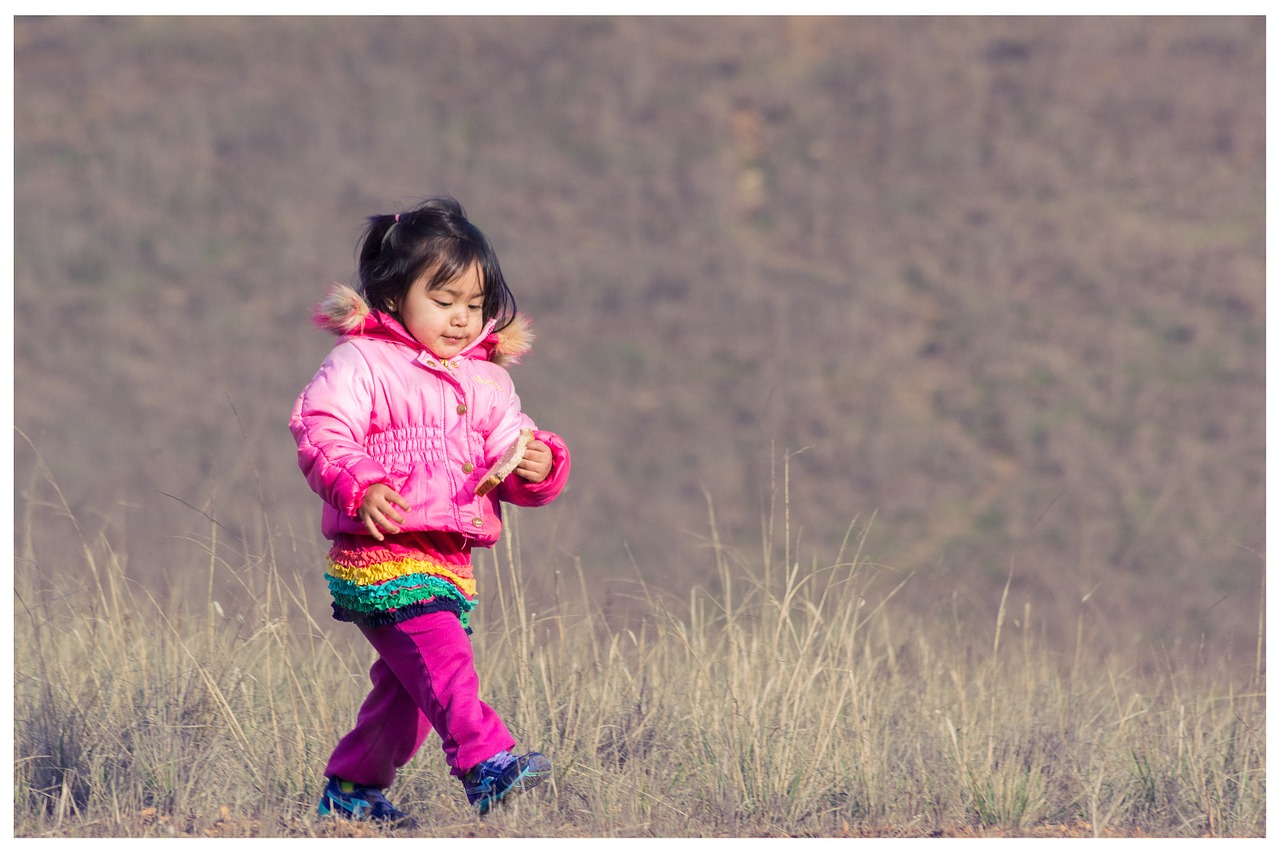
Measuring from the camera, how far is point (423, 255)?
9.52ft

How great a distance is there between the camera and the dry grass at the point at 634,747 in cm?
314

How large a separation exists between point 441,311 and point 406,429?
0.25 m

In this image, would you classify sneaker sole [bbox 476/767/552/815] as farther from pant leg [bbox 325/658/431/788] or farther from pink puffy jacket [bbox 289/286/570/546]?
pink puffy jacket [bbox 289/286/570/546]

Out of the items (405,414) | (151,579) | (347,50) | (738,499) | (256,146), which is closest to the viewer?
(405,414)

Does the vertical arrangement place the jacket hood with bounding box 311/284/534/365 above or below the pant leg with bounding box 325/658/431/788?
above

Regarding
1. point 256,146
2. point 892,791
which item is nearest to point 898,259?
point 256,146

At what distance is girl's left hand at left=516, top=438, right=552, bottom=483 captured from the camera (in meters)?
2.85

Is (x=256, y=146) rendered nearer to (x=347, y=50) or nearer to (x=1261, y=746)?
(x=347, y=50)

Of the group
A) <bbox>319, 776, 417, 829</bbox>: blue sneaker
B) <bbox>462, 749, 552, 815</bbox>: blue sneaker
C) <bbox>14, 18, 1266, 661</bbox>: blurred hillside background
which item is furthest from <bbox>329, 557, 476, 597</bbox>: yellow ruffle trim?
<bbox>14, 18, 1266, 661</bbox>: blurred hillside background

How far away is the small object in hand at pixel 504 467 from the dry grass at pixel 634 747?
0.64 meters

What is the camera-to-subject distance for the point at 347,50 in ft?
56.6

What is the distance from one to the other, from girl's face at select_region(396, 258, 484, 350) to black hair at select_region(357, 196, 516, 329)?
13 mm

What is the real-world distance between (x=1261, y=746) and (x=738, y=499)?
807cm

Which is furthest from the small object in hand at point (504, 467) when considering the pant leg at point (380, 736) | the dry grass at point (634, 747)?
the dry grass at point (634, 747)
